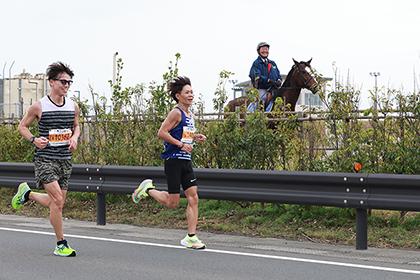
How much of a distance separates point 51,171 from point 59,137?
38 centimetres

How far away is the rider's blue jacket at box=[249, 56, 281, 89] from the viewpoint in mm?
16336

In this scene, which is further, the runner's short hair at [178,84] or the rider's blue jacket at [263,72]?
the rider's blue jacket at [263,72]

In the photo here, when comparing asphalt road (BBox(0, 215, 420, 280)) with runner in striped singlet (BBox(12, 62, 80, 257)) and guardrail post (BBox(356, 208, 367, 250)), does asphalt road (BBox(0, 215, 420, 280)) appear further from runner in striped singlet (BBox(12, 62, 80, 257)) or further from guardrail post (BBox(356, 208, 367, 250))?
runner in striped singlet (BBox(12, 62, 80, 257))

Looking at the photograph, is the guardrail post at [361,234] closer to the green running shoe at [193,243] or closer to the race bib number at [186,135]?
the green running shoe at [193,243]

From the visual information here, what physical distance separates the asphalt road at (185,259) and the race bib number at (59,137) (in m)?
1.24

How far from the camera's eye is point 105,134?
15133 mm

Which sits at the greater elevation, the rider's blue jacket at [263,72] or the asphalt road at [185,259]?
the rider's blue jacket at [263,72]

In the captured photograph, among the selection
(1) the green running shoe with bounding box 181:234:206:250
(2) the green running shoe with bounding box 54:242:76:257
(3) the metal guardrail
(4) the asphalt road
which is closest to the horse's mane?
(3) the metal guardrail

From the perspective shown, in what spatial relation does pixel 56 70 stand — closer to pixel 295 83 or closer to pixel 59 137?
pixel 59 137

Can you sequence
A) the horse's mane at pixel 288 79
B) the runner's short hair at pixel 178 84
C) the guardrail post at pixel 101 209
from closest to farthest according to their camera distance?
the runner's short hair at pixel 178 84
the guardrail post at pixel 101 209
the horse's mane at pixel 288 79

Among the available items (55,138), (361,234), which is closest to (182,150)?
(55,138)

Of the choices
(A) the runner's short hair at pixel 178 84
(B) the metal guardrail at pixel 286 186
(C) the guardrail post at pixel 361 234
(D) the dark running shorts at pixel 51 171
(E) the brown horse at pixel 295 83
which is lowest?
(C) the guardrail post at pixel 361 234

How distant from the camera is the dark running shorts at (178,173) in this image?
1003 centimetres

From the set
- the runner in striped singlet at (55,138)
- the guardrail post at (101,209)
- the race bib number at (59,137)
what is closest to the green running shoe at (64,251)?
the runner in striped singlet at (55,138)
